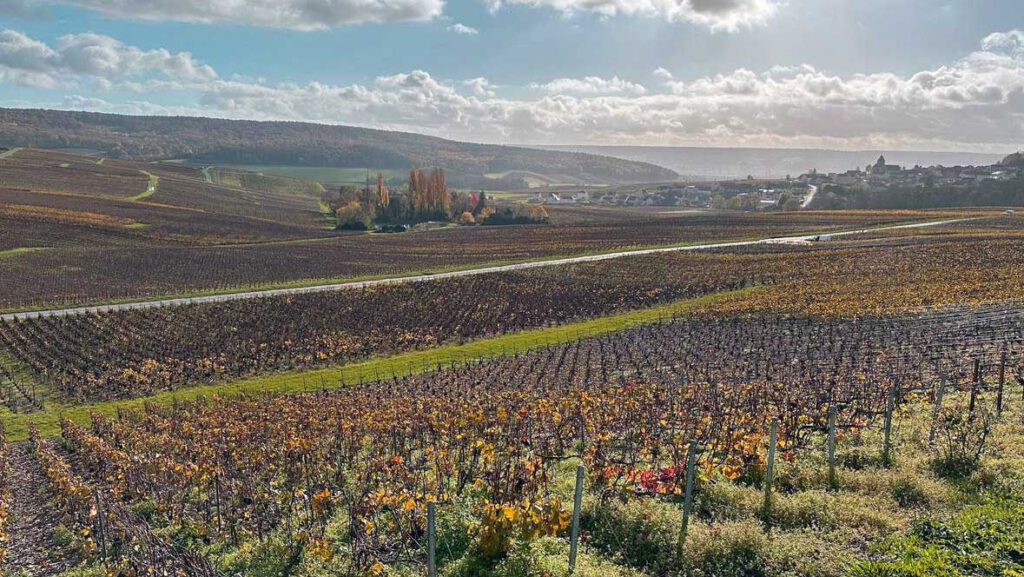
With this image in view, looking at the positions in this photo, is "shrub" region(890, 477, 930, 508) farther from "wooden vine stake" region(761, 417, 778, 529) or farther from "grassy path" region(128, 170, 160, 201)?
"grassy path" region(128, 170, 160, 201)

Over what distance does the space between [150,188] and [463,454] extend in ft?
502

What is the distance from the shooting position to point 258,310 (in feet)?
134

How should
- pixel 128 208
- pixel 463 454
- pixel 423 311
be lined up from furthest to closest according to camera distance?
pixel 128 208 < pixel 423 311 < pixel 463 454

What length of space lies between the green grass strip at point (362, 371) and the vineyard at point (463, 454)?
2349mm

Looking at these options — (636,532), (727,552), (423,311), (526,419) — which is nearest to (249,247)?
(423,311)

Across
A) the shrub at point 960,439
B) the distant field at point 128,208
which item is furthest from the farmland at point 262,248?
the shrub at point 960,439

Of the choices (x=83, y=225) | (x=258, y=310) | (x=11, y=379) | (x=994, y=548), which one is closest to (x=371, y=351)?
(x=258, y=310)

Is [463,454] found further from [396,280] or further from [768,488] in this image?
[396,280]

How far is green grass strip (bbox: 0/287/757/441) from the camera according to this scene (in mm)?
24266

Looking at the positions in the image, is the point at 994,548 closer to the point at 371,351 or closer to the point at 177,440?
the point at 177,440

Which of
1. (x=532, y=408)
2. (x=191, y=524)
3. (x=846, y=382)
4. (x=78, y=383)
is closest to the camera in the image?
(x=191, y=524)

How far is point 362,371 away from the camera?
29.6 m

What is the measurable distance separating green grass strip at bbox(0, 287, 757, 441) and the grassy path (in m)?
113

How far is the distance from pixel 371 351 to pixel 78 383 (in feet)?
42.3
